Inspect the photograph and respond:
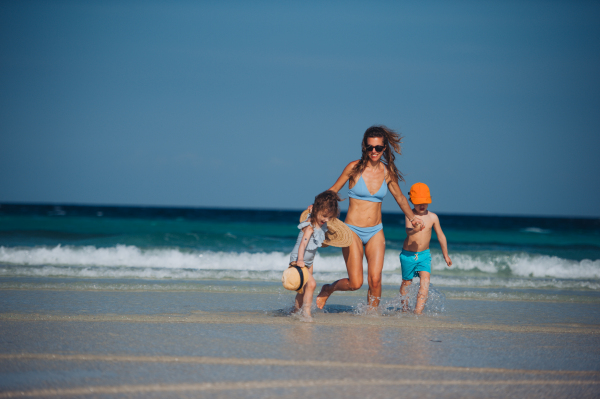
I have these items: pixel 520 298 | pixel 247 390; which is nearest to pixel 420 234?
pixel 520 298

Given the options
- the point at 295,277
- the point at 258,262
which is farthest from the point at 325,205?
the point at 258,262

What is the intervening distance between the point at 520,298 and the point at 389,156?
11.5ft

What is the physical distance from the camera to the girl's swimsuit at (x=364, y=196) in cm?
515

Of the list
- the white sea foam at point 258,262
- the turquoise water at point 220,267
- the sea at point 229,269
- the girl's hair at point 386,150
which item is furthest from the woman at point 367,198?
the white sea foam at point 258,262

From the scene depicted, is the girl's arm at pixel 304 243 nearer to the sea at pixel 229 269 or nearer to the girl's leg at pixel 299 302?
the girl's leg at pixel 299 302

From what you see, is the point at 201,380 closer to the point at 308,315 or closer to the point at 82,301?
the point at 308,315

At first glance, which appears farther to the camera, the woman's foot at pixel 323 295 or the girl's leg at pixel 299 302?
the woman's foot at pixel 323 295

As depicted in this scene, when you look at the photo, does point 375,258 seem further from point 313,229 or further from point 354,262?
point 313,229

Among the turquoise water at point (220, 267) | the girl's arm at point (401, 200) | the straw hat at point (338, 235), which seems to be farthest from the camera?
the turquoise water at point (220, 267)

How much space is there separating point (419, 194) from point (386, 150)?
676 millimetres

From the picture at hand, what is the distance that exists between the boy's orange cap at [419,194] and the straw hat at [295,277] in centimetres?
163

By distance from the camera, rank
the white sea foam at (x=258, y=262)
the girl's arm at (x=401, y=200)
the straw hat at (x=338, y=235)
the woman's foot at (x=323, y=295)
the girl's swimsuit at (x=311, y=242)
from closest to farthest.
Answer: the girl's swimsuit at (x=311, y=242), the straw hat at (x=338, y=235), the girl's arm at (x=401, y=200), the woman's foot at (x=323, y=295), the white sea foam at (x=258, y=262)

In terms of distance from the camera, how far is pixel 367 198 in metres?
5.18

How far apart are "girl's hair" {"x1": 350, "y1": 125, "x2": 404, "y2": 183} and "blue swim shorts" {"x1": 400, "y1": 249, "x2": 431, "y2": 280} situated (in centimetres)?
92
